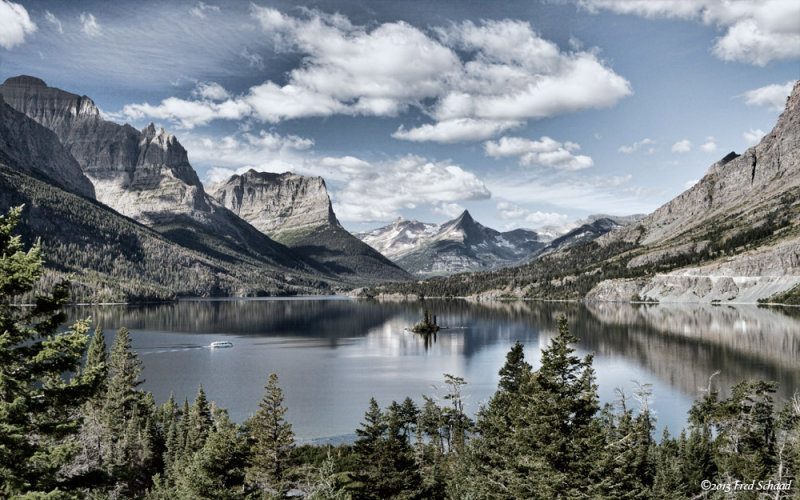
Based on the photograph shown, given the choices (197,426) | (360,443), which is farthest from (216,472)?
(197,426)

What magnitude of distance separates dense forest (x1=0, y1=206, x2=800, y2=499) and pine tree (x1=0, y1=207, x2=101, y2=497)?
6 cm

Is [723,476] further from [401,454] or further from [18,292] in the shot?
[18,292]

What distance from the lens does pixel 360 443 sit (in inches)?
1832

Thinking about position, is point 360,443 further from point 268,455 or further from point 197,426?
point 197,426

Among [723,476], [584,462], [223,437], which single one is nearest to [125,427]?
[223,437]

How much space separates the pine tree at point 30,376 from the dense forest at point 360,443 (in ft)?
0.20

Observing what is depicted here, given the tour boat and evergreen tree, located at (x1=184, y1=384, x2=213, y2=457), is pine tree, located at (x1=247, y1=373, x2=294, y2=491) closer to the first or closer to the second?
evergreen tree, located at (x1=184, y1=384, x2=213, y2=457)

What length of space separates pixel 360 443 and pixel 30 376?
32773 millimetres

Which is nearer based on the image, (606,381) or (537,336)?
(606,381)

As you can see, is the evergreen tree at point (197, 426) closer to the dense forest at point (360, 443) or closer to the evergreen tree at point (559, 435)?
the dense forest at point (360, 443)

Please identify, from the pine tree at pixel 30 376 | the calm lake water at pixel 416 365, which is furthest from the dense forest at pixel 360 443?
the calm lake water at pixel 416 365

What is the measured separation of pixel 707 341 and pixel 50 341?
587ft

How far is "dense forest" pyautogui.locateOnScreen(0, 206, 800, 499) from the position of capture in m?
18.2

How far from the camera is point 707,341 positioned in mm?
158875
